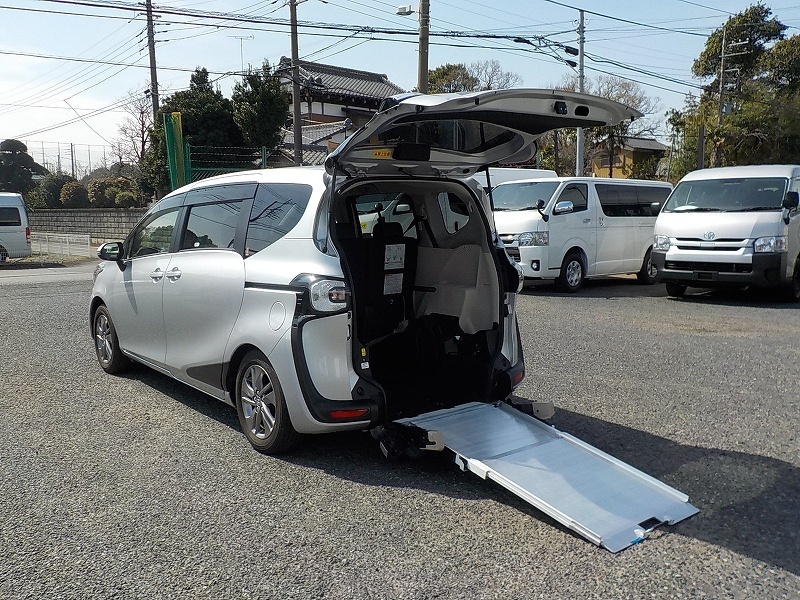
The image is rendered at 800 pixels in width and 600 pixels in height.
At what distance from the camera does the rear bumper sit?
10.6 metres

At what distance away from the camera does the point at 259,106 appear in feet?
84.2

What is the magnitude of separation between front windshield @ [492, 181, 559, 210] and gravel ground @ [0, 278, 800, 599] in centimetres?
620

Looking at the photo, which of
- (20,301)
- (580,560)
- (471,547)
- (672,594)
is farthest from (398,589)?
(20,301)

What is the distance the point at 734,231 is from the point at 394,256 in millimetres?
7531

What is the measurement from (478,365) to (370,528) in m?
1.70

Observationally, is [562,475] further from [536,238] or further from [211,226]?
[536,238]

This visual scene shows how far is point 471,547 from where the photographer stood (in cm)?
343

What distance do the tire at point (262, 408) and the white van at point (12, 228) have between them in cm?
1914

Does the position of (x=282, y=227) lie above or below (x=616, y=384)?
above

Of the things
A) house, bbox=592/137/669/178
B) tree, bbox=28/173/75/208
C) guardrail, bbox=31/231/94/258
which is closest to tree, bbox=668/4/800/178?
house, bbox=592/137/669/178

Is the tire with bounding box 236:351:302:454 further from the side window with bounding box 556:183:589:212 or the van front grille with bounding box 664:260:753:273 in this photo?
the side window with bounding box 556:183:589:212

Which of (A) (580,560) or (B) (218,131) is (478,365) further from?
(B) (218,131)

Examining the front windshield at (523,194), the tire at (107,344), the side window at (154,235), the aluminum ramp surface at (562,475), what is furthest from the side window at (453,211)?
the front windshield at (523,194)

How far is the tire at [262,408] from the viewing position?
441 cm
